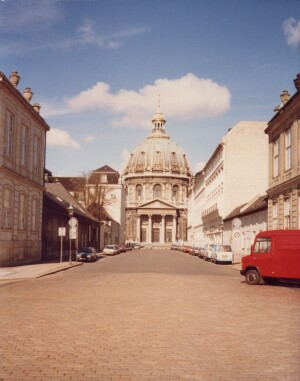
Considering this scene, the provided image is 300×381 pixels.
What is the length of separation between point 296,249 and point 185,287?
4559 millimetres

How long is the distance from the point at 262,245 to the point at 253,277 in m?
1.35

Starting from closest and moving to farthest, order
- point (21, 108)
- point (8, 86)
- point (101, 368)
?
1. point (101, 368)
2. point (8, 86)
3. point (21, 108)

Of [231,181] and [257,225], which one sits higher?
[231,181]

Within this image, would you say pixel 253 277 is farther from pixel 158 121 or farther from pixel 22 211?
pixel 158 121

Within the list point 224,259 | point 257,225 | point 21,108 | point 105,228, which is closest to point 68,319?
point 21,108

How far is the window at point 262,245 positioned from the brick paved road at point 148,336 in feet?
14.3

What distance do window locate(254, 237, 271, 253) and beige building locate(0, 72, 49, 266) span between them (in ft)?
47.9

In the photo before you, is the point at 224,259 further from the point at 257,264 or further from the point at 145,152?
the point at 145,152

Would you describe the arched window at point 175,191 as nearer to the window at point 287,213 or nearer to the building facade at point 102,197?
the building facade at point 102,197

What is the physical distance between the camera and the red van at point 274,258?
66.6 feet

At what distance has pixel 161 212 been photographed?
14888 cm

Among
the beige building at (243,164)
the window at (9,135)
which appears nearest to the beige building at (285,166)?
the window at (9,135)

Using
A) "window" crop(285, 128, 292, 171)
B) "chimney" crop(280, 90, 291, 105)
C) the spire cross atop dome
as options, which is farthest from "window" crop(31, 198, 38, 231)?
the spire cross atop dome

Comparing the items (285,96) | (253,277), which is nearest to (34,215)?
(253,277)
